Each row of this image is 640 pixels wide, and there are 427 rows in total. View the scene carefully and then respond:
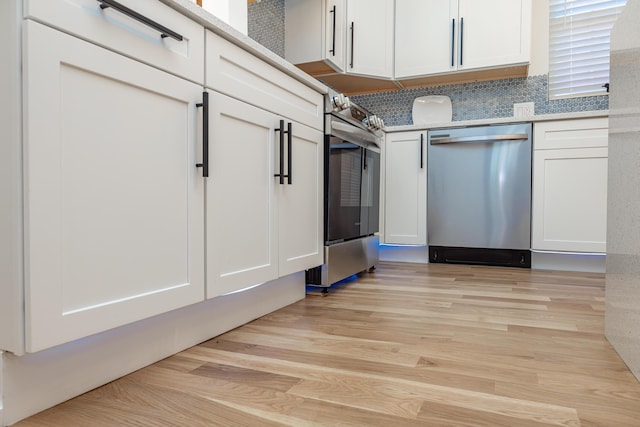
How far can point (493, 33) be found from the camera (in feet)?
9.95

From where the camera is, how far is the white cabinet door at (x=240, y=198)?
1280mm

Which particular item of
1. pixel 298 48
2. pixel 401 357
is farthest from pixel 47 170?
pixel 298 48

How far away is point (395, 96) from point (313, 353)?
9.13 ft

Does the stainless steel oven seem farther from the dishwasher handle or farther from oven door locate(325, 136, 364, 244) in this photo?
the dishwasher handle

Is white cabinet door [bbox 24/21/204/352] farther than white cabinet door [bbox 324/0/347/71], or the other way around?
white cabinet door [bbox 324/0/347/71]

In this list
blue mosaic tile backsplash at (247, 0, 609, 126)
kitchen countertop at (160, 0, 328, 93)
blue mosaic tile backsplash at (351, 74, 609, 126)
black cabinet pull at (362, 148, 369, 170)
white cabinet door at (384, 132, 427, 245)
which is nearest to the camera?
kitchen countertop at (160, 0, 328, 93)

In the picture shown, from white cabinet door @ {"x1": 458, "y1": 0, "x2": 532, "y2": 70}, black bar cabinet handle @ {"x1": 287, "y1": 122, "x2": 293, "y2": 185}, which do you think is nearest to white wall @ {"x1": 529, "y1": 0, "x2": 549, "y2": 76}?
white cabinet door @ {"x1": 458, "y1": 0, "x2": 532, "y2": 70}

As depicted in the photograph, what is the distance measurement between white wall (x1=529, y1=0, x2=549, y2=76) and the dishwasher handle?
753 millimetres

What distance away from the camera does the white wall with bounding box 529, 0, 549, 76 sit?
3256 mm

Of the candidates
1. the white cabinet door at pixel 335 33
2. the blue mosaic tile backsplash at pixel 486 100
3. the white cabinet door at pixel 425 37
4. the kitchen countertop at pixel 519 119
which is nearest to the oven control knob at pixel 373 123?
the kitchen countertop at pixel 519 119

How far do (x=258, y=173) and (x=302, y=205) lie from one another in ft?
1.16

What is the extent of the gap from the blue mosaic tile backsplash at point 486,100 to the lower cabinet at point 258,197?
182cm

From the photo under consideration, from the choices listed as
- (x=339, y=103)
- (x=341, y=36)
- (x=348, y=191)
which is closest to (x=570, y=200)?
(x=348, y=191)

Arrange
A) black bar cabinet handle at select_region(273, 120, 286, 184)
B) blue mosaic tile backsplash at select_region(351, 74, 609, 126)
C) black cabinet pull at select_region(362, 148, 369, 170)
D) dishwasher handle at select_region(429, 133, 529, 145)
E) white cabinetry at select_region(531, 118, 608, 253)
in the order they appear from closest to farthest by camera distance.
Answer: black bar cabinet handle at select_region(273, 120, 286, 184)
black cabinet pull at select_region(362, 148, 369, 170)
white cabinetry at select_region(531, 118, 608, 253)
dishwasher handle at select_region(429, 133, 529, 145)
blue mosaic tile backsplash at select_region(351, 74, 609, 126)
